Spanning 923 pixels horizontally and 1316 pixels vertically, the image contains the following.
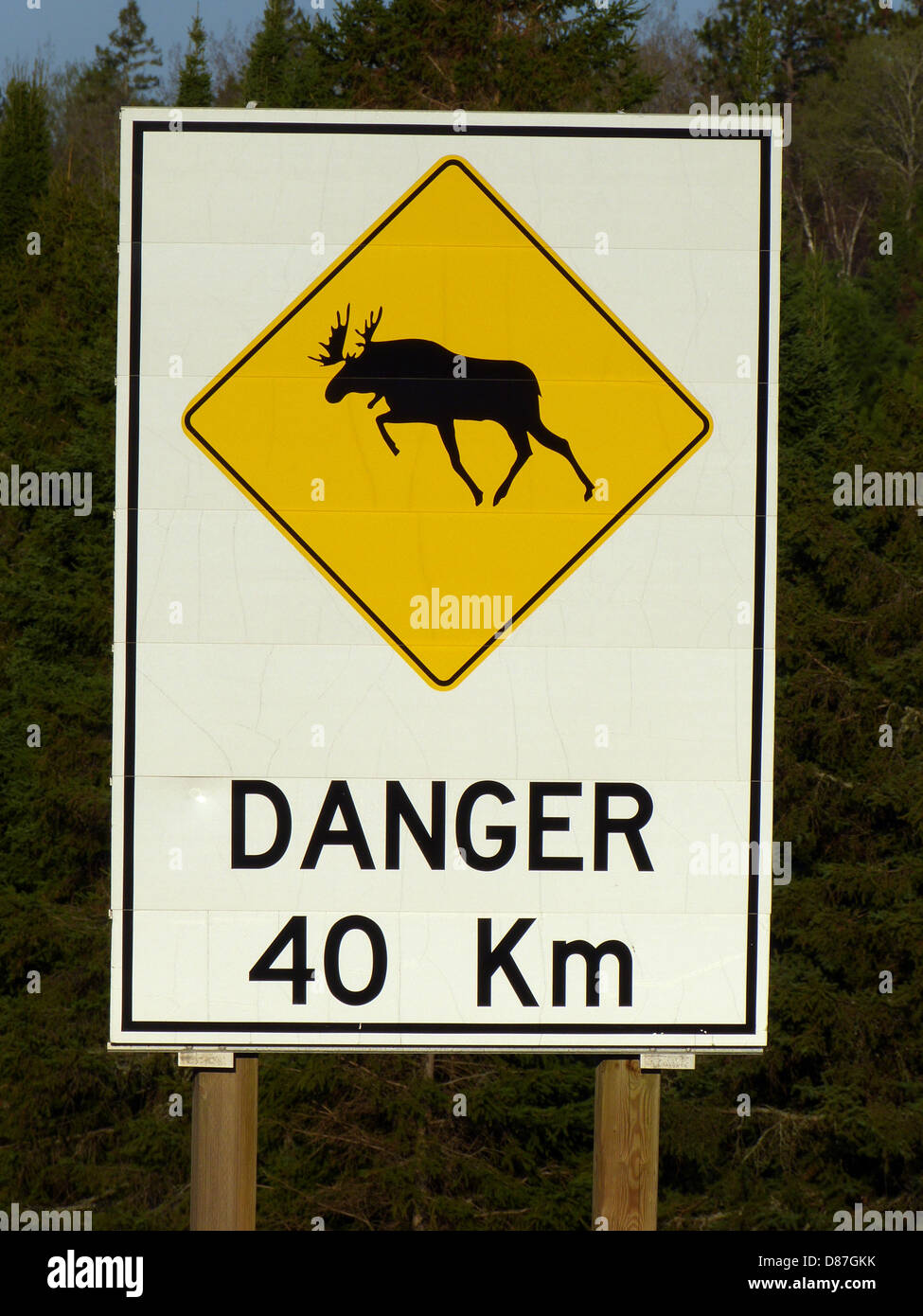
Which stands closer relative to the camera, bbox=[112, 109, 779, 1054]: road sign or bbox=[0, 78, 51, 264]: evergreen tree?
bbox=[112, 109, 779, 1054]: road sign

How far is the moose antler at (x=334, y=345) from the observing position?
12.1ft

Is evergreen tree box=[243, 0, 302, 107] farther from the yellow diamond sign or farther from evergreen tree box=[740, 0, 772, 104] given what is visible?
the yellow diamond sign

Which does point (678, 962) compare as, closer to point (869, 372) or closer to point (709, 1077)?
point (709, 1077)

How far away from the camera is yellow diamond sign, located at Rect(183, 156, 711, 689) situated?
3.68m

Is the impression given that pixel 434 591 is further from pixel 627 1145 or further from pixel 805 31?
pixel 805 31

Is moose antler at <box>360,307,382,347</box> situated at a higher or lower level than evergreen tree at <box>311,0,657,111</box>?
lower

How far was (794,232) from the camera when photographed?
3297 cm

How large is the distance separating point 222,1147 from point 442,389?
2.00 metres

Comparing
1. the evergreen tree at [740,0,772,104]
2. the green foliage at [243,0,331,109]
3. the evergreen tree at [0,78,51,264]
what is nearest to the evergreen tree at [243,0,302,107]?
the green foliage at [243,0,331,109]

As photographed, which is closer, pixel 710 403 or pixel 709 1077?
pixel 710 403

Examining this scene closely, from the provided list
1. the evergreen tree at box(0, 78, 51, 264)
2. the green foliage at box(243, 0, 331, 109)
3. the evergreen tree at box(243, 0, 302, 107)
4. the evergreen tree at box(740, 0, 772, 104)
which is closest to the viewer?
the evergreen tree at box(740, 0, 772, 104)

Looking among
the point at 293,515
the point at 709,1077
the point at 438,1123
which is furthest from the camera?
the point at 709,1077

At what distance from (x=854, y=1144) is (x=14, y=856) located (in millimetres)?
13338

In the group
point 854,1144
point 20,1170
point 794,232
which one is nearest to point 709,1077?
point 854,1144
